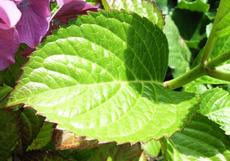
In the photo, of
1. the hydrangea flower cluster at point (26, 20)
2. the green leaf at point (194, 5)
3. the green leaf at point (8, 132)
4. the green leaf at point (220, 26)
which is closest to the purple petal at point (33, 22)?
the hydrangea flower cluster at point (26, 20)

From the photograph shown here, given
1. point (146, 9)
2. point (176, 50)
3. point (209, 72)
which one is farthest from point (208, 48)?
point (176, 50)

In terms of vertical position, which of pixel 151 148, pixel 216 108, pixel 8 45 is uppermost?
pixel 8 45

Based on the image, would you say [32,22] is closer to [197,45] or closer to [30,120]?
[30,120]

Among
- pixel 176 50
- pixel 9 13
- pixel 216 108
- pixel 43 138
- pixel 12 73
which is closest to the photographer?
pixel 9 13

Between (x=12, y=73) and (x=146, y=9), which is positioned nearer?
(x=12, y=73)

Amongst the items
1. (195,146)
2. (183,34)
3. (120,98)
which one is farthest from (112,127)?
(183,34)

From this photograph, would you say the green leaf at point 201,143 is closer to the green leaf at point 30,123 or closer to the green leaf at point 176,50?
the green leaf at point 30,123

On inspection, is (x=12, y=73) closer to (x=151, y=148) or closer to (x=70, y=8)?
(x=70, y=8)
